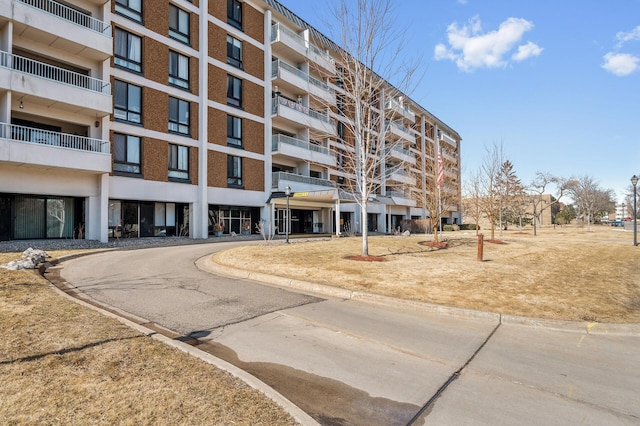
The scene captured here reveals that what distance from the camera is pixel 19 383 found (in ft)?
11.1

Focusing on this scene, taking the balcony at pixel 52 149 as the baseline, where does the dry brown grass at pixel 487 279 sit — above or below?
below

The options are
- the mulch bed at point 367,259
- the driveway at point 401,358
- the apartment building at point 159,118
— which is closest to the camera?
the driveway at point 401,358

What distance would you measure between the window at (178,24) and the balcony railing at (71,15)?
4.87m

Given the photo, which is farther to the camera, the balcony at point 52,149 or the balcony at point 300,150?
the balcony at point 300,150

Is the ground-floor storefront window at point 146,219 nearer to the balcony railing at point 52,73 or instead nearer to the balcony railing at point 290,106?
the balcony railing at point 52,73

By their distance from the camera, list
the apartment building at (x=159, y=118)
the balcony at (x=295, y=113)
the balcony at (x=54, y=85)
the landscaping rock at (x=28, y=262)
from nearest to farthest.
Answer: the landscaping rock at (x=28, y=262) < the balcony at (x=54, y=85) < the apartment building at (x=159, y=118) < the balcony at (x=295, y=113)

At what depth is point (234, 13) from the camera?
97.9 ft

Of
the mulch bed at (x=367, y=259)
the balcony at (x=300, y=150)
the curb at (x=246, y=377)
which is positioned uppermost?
the balcony at (x=300, y=150)

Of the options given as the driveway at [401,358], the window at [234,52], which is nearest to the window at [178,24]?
the window at [234,52]

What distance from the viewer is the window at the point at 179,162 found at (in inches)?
990

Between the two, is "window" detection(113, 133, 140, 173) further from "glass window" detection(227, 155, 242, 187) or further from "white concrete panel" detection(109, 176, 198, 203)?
"glass window" detection(227, 155, 242, 187)

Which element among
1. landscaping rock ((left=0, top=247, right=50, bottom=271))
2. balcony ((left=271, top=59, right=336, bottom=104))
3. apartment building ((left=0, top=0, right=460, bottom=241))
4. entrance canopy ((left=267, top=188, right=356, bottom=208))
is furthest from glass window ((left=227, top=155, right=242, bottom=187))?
landscaping rock ((left=0, top=247, right=50, bottom=271))

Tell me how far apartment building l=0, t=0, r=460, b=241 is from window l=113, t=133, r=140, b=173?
63mm

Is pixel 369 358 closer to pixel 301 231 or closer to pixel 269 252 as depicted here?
pixel 269 252
